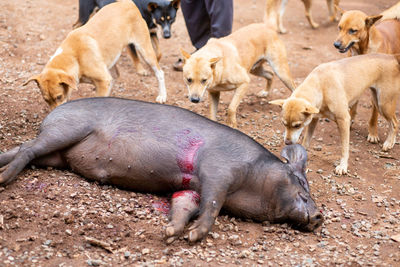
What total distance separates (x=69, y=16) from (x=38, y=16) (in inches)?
24.3

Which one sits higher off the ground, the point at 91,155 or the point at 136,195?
the point at 91,155

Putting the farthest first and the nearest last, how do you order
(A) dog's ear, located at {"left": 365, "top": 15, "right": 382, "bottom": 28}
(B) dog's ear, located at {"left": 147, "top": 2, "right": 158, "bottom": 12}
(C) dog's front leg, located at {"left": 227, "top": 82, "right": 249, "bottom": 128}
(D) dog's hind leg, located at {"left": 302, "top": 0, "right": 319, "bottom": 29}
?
(D) dog's hind leg, located at {"left": 302, "top": 0, "right": 319, "bottom": 29}, (B) dog's ear, located at {"left": 147, "top": 2, "right": 158, "bottom": 12}, (A) dog's ear, located at {"left": 365, "top": 15, "right": 382, "bottom": 28}, (C) dog's front leg, located at {"left": 227, "top": 82, "right": 249, "bottom": 128}

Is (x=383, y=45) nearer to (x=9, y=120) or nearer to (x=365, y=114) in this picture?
(x=365, y=114)

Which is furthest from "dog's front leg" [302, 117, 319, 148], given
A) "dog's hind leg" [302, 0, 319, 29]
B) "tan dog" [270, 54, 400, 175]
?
"dog's hind leg" [302, 0, 319, 29]

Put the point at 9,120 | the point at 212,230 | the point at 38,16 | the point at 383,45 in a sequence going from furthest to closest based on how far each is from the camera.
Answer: the point at 38,16 < the point at 383,45 < the point at 9,120 < the point at 212,230

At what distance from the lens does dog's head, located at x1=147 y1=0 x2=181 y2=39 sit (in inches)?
310

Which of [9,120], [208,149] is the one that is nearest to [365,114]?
[208,149]

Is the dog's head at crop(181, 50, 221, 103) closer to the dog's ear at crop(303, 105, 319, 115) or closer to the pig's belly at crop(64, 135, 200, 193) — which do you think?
the dog's ear at crop(303, 105, 319, 115)

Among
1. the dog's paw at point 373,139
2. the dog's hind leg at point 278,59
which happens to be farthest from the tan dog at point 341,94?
the dog's hind leg at point 278,59

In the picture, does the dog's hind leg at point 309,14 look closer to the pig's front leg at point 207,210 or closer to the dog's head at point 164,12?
the dog's head at point 164,12

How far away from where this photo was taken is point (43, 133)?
4180mm

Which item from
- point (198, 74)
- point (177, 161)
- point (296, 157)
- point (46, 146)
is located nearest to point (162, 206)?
point (177, 161)

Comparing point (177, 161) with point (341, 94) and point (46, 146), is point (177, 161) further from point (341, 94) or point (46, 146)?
point (341, 94)

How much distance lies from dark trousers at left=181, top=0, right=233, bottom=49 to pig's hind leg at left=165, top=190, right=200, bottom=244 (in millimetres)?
4054
